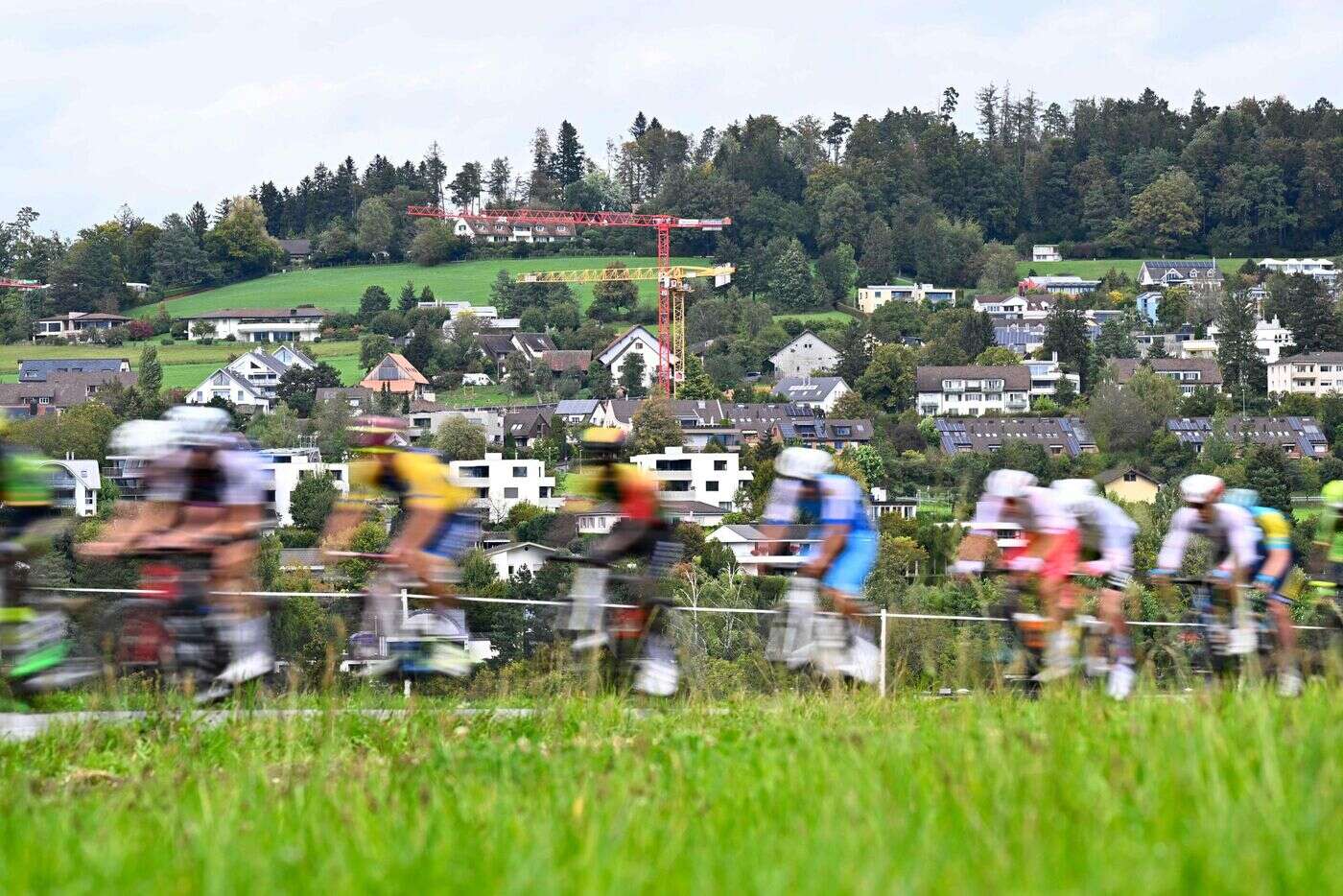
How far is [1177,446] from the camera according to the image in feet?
384

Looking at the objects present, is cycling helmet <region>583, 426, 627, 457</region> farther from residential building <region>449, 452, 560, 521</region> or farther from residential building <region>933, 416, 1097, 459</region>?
residential building <region>933, 416, 1097, 459</region>

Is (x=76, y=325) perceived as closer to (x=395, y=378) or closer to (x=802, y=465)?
(x=395, y=378)

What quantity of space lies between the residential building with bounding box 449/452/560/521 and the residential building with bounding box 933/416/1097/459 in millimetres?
29464

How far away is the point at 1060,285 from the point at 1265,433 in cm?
7195

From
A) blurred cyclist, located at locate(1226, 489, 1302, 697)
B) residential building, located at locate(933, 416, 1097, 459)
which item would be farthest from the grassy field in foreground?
residential building, located at locate(933, 416, 1097, 459)

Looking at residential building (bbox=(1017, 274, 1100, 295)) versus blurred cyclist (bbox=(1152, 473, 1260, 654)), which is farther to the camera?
residential building (bbox=(1017, 274, 1100, 295))

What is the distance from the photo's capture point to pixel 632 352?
155875mm

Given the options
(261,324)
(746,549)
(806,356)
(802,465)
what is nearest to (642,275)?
(806,356)

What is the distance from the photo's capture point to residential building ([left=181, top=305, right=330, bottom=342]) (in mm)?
171875

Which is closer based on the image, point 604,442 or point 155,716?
point 155,716

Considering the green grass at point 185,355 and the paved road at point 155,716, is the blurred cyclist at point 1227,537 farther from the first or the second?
the green grass at point 185,355

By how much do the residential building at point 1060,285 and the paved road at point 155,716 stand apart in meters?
181

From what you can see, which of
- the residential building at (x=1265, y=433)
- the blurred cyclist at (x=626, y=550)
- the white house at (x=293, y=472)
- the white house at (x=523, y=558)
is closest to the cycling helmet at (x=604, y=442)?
the blurred cyclist at (x=626, y=550)

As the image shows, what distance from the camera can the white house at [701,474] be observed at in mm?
104812
